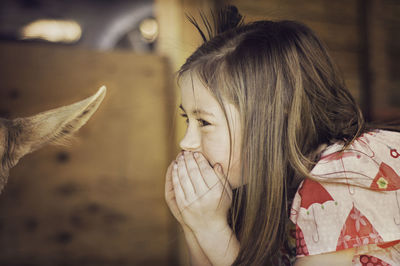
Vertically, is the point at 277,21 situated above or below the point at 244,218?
above

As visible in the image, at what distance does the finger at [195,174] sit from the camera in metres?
1.01

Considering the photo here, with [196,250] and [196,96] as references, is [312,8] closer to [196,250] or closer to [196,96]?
[196,96]

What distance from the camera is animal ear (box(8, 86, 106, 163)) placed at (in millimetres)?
706

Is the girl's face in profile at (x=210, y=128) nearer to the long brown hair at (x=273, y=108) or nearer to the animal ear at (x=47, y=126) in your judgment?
the long brown hair at (x=273, y=108)

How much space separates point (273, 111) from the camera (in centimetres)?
97

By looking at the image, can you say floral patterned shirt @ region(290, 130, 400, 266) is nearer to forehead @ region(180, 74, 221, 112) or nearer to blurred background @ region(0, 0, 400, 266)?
forehead @ region(180, 74, 221, 112)

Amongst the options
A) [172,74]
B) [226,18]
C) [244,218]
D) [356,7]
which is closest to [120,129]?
[172,74]

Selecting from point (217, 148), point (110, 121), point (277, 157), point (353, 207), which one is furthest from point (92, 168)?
point (353, 207)

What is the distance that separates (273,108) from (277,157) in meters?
0.13

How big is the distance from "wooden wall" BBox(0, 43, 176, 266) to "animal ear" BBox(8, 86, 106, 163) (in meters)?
1.03

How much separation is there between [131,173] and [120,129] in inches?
10.2

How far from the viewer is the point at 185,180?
41.3 inches

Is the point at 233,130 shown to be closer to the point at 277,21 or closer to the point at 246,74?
the point at 246,74

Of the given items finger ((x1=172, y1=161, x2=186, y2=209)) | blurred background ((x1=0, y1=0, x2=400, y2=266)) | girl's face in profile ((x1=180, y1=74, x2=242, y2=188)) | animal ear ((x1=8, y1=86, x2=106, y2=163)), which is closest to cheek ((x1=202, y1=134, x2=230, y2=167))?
girl's face in profile ((x1=180, y1=74, x2=242, y2=188))
